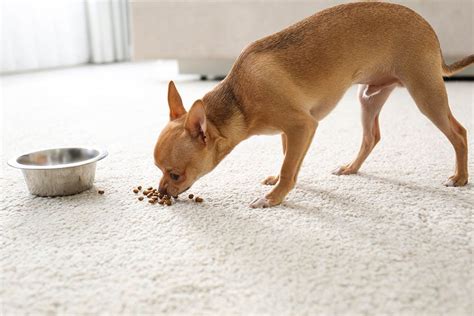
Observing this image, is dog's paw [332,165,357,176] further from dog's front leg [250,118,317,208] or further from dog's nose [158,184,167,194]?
dog's nose [158,184,167,194]

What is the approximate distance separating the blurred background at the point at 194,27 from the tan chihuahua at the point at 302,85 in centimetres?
235

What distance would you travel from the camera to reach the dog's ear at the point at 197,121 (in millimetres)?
1703

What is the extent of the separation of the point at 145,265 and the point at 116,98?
10.3 feet

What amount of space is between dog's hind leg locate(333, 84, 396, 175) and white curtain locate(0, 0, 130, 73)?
4.94 meters

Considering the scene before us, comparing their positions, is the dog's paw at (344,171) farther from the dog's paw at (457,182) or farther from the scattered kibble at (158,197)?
the scattered kibble at (158,197)

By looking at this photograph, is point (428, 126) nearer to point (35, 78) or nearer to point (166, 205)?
point (166, 205)

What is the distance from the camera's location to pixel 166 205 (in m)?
1.88

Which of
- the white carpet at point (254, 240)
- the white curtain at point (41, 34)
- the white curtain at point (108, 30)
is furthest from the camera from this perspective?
the white curtain at point (108, 30)

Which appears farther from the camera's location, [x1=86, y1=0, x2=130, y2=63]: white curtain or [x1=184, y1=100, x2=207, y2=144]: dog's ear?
[x1=86, y1=0, x2=130, y2=63]: white curtain

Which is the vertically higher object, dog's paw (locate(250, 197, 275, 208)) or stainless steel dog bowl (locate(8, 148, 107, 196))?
stainless steel dog bowl (locate(8, 148, 107, 196))

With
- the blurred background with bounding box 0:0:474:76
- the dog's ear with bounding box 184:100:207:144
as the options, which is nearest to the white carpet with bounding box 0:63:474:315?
the dog's ear with bounding box 184:100:207:144

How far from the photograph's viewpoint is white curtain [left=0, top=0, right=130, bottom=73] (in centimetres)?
605

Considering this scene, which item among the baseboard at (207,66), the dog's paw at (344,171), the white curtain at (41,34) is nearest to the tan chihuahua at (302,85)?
the dog's paw at (344,171)

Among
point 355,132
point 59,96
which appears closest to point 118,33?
point 59,96
